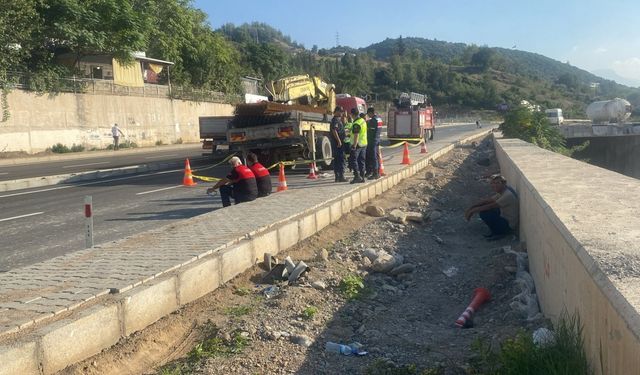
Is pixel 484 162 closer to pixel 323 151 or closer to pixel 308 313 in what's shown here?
pixel 323 151

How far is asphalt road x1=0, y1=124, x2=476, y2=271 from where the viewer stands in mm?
8117

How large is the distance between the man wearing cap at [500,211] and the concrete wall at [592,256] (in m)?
1.13

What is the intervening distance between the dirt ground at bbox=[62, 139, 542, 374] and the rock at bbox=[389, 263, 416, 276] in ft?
0.12

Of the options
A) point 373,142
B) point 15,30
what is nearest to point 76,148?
point 15,30

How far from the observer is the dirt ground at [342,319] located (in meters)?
4.48

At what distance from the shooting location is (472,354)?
449cm

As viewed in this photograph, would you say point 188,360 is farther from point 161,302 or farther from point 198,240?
point 198,240

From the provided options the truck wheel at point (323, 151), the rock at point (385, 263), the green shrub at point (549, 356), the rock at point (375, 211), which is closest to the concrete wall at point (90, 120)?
the truck wheel at point (323, 151)

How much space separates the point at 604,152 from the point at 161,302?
158ft

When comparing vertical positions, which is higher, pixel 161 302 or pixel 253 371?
pixel 161 302

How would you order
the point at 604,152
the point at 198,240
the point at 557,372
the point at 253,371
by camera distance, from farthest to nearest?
the point at 604,152, the point at 198,240, the point at 253,371, the point at 557,372

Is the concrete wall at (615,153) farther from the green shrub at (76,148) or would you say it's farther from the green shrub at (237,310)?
the green shrub at (237,310)

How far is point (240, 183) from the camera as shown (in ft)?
33.5

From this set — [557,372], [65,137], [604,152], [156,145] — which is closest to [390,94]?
[604,152]
